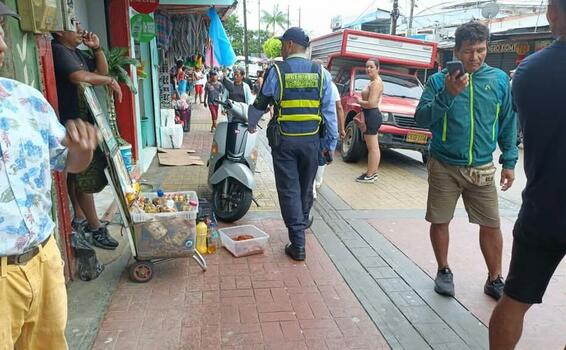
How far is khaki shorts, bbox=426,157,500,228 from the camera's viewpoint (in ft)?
11.0

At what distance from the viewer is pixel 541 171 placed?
2.02m

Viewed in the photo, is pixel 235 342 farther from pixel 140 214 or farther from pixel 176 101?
pixel 176 101

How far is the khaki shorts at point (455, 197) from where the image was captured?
335 centimetres

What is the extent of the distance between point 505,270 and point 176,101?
9801 millimetres

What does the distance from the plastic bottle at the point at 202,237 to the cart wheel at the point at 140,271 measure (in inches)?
26.5

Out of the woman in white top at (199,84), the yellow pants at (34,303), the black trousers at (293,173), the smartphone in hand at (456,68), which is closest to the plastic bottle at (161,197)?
the black trousers at (293,173)

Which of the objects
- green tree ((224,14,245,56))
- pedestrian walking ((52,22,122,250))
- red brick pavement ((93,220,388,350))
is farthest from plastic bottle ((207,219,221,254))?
green tree ((224,14,245,56))

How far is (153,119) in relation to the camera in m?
9.14

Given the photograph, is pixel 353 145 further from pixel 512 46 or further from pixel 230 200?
pixel 512 46

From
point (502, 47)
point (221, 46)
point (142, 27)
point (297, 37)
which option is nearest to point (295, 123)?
point (297, 37)

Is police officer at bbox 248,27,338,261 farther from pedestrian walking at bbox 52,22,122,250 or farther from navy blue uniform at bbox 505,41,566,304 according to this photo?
navy blue uniform at bbox 505,41,566,304

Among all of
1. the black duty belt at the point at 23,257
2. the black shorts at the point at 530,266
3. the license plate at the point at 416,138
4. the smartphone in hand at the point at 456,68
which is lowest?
the license plate at the point at 416,138

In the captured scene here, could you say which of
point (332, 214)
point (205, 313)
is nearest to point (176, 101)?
point (332, 214)

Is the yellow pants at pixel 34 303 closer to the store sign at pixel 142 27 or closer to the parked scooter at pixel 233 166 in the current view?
the parked scooter at pixel 233 166
